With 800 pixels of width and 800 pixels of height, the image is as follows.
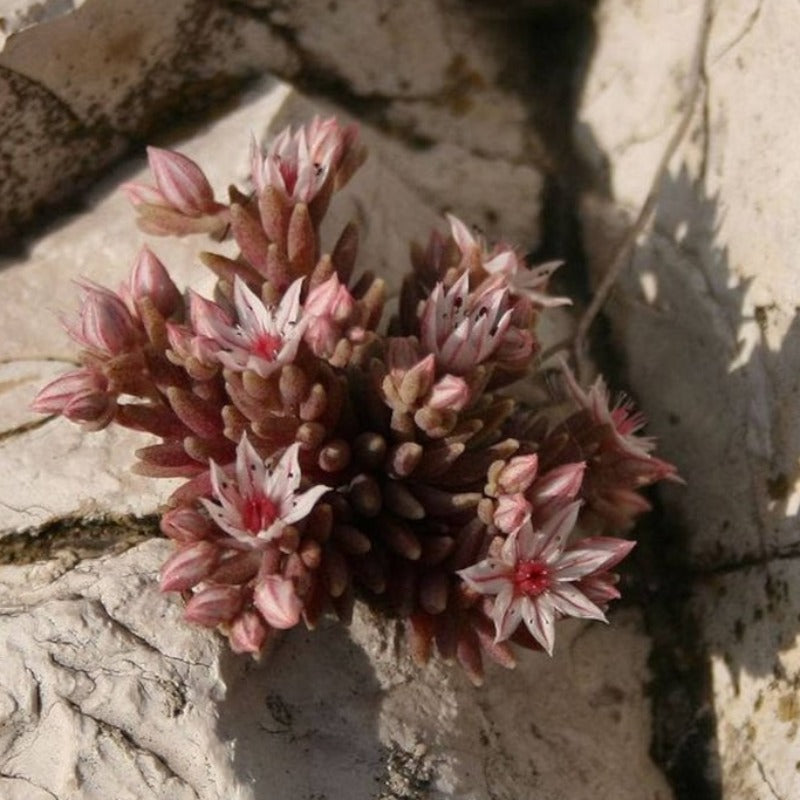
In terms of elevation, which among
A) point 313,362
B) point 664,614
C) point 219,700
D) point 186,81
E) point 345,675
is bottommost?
point 664,614

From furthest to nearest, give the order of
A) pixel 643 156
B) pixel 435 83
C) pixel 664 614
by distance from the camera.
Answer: pixel 435 83 < pixel 643 156 < pixel 664 614

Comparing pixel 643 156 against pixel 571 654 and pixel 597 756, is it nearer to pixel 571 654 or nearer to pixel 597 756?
pixel 571 654

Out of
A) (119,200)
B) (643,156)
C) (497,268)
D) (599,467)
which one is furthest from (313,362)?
(643,156)

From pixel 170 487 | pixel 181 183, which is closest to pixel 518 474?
pixel 170 487

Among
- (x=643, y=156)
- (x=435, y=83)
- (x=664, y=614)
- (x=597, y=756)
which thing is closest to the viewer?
(x=597, y=756)

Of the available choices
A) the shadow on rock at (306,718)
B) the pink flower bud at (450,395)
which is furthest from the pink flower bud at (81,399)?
the pink flower bud at (450,395)

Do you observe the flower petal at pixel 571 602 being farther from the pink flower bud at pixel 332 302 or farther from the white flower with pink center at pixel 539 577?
the pink flower bud at pixel 332 302

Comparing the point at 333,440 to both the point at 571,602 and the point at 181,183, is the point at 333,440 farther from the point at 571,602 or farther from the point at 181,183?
the point at 181,183

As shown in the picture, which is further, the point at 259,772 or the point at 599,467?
the point at 599,467
